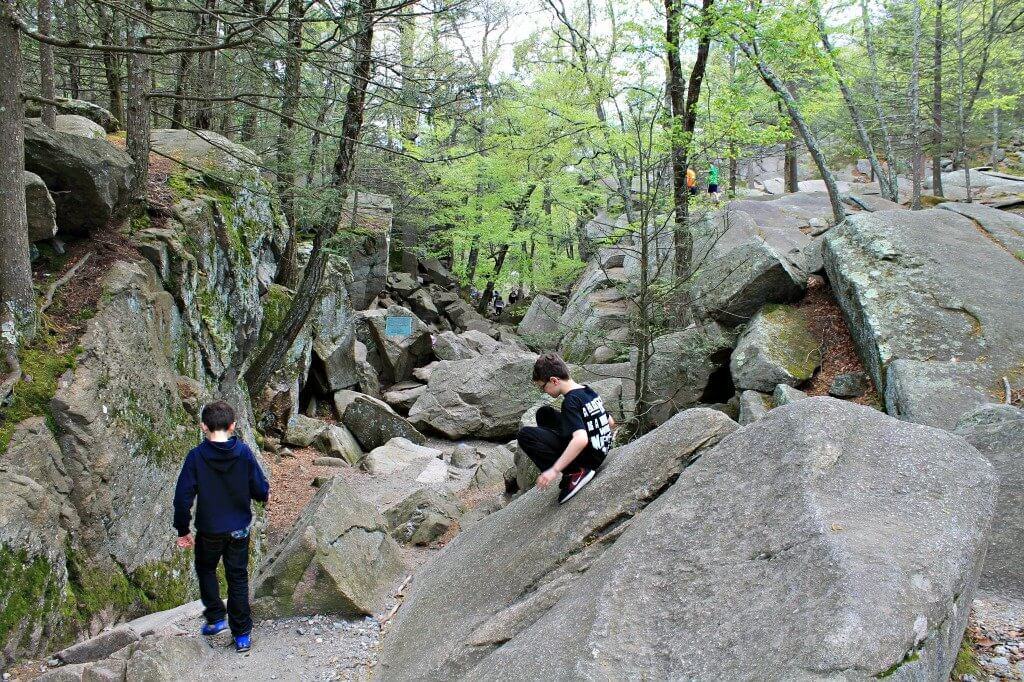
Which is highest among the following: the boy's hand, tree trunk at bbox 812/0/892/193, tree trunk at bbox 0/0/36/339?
tree trunk at bbox 812/0/892/193

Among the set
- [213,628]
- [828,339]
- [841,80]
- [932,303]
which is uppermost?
[841,80]

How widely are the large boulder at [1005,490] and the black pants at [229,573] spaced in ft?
17.9

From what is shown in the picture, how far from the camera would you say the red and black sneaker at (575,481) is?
5344 mm

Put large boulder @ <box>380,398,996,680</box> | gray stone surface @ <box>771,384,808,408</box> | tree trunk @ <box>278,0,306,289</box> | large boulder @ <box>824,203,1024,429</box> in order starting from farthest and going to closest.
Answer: gray stone surface @ <box>771,384,808,408</box> → large boulder @ <box>824,203,1024,429</box> → tree trunk @ <box>278,0,306,289</box> → large boulder @ <box>380,398,996,680</box>

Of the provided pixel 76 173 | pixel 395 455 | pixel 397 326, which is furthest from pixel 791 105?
pixel 397 326

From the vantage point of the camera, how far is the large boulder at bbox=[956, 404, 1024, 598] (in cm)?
475

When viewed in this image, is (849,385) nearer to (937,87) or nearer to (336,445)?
(336,445)


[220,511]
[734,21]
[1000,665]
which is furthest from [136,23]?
[1000,665]

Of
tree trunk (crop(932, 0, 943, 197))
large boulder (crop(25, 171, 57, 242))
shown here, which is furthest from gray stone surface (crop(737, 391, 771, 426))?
tree trunk (crop(932, 0, 943, 197))

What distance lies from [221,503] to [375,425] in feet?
34.7

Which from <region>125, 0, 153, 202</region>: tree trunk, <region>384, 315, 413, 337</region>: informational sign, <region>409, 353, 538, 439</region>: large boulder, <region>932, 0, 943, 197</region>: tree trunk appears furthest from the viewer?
<region>384, 315, 413, 337</region>: informational sign

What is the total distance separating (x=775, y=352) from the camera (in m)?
10.4

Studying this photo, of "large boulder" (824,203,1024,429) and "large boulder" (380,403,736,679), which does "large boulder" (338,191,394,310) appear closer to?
"large boulder" (824,203,1024,429)

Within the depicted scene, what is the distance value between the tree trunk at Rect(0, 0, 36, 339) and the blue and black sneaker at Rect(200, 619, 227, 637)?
10.8 feet
